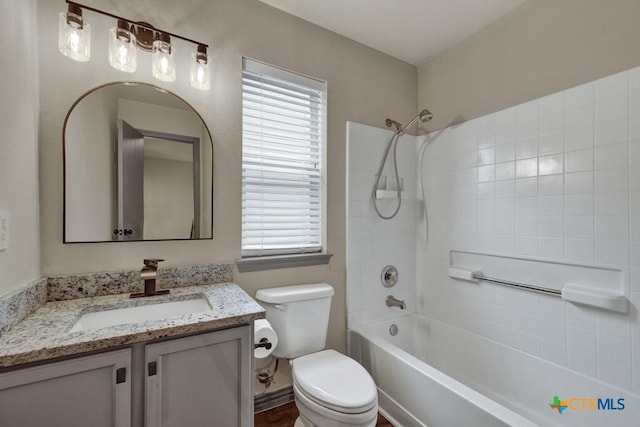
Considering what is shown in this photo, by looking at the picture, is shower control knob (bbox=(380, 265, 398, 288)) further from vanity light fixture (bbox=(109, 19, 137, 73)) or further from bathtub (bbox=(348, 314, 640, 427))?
vanity light fixture (bbox=(109, 19, 137, 73))

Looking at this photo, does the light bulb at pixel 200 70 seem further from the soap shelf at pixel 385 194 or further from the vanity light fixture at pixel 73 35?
the soap shelf at pixel 385 194

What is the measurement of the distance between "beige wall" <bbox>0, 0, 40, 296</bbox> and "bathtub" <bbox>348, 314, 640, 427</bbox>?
1774 millimetres

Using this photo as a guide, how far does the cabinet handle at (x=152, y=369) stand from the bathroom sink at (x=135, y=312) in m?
0.32

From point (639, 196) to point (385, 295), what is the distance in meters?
1.50

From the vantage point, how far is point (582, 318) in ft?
4.93

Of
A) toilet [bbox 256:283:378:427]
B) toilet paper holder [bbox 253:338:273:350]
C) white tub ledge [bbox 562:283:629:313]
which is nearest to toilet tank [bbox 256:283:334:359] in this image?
toilet [bbox 256:283:378:427]

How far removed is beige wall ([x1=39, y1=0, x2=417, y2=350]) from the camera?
4.07 ft

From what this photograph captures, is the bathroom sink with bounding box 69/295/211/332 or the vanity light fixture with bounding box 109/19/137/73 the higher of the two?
the vanity light fixture with bounding box 109/19/137/73

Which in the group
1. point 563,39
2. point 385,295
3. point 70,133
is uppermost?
point 563,39

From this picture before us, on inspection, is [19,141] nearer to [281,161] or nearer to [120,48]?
[120,48]

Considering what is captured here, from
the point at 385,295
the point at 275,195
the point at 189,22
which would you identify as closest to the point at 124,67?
the point at 189,22

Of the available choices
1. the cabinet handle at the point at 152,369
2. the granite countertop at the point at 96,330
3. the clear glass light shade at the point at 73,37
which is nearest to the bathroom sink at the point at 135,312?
the granite countertop at the point at 96,330

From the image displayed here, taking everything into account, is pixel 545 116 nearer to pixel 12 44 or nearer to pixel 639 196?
pixel 639 196

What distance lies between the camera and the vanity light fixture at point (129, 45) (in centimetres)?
117
